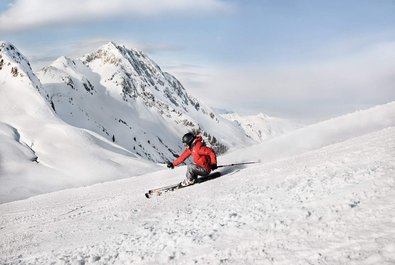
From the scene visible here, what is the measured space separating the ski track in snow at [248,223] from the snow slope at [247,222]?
0.02 meters

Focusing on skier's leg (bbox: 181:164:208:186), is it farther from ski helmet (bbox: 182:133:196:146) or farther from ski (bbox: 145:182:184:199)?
ski helmet (bbox: 182:133:196:146)

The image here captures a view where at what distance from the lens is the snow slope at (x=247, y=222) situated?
6.31 meters

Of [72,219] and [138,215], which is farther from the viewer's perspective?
[72,219]

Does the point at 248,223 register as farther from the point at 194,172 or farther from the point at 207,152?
the point at 207,152

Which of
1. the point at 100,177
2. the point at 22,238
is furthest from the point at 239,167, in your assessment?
the point at 100,177

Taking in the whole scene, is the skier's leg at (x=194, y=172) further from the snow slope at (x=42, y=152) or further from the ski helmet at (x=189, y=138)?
the snow slope at (x=42, y=152)

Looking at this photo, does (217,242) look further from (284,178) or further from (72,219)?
(72,219)

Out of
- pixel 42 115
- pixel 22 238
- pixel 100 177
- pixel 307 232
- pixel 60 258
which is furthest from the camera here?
pixel 42 115

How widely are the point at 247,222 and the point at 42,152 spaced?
105 m

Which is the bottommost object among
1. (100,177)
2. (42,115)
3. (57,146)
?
(100,177)

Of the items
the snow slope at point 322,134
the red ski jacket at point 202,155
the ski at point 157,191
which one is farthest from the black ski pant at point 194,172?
the snow slope at point 322,134

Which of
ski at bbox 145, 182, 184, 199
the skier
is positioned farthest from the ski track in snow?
the skier

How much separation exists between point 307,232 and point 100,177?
88.7 metres

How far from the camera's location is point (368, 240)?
6020 mm
